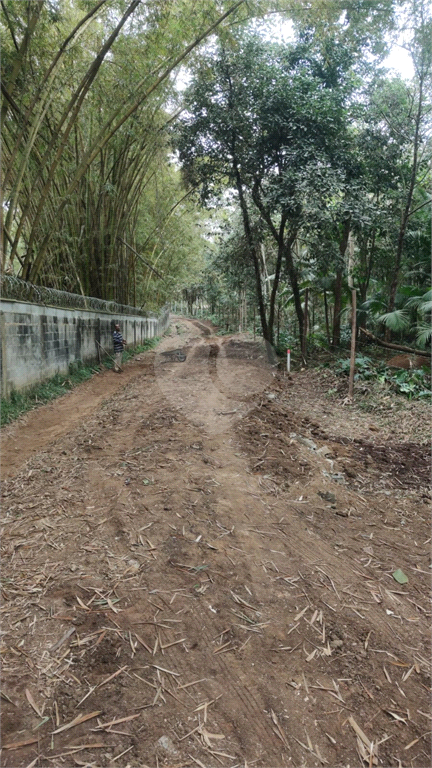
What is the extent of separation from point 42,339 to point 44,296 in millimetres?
Result: 818

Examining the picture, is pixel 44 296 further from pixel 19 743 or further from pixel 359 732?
pixel 359 732

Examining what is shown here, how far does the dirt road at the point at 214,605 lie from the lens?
4.77ft

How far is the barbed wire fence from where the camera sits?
6027 millimetres

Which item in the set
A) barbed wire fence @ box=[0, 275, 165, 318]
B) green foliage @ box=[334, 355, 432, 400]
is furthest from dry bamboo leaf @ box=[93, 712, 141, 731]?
green foliage @ box=[334, 355, 432, 400]

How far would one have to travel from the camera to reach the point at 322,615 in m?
2.04

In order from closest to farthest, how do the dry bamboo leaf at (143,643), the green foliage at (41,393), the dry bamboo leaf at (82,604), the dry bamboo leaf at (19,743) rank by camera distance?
the dry bamboo leaf at (19,743)
the dry bamboo leaf at (143,643)
the dry bamboo leaf at (82,604)
the green foliage at (41,393)

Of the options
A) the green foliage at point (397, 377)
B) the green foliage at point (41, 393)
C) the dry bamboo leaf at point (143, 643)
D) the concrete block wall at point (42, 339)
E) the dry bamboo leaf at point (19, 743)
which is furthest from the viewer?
the green foliage at point (397, 377)

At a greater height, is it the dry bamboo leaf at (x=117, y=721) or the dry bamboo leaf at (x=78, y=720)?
the dry bamboo leaf at (x=78, y=720)

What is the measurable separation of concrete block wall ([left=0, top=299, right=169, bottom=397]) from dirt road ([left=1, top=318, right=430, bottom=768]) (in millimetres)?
2254

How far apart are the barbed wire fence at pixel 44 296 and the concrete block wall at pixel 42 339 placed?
0.36 ft

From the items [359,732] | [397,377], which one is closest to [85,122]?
[397,377]

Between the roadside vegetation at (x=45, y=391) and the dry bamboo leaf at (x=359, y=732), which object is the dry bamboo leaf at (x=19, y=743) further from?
the roadside vegetation at (x=45, y=391)

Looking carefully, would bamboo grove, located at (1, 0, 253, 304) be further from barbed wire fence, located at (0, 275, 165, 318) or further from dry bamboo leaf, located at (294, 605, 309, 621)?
dry bamboo leaf, located at (294, 605, 309, 621)

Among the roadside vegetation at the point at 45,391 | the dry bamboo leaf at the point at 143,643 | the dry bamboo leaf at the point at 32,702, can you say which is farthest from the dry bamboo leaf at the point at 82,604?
the roadside vegetation at the point at 45,391
